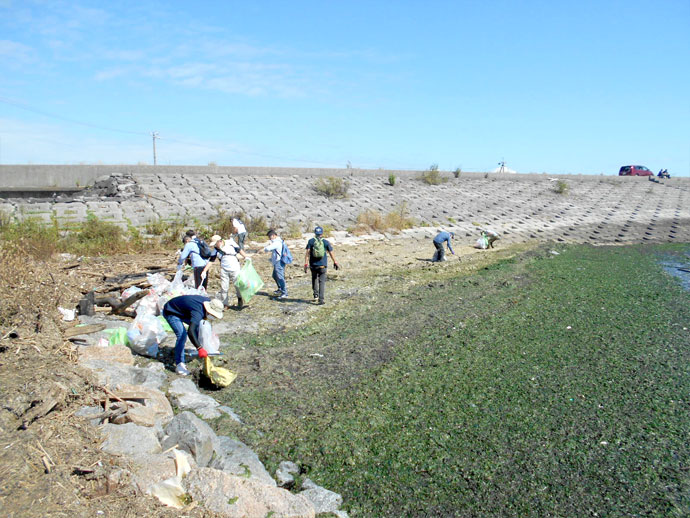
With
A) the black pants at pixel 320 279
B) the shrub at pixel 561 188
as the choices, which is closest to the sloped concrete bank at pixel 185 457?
the black pants at pixel 320 279

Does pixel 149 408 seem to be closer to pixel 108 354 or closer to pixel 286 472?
pixel 286 472

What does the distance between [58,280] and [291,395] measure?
17.6ft

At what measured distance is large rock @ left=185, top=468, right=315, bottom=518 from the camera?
3.89 m

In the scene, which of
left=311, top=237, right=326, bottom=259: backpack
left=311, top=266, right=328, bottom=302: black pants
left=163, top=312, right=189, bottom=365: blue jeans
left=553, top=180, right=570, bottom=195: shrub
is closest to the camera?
left=163, top=312, right=189, bottom=365: blue jeans

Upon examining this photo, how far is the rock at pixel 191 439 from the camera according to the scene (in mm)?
4574

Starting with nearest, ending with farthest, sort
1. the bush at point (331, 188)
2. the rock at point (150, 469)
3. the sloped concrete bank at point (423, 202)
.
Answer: the rock at point (150, 469) < the sloped concrete bank at point (423, 202) < the bush at point (331, 188)

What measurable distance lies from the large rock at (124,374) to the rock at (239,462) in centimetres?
151

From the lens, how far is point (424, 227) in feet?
72.5

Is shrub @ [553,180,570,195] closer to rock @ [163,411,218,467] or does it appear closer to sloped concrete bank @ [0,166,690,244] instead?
sloped concrete bank @ [0,166,690,244]

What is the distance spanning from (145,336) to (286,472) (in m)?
3.51

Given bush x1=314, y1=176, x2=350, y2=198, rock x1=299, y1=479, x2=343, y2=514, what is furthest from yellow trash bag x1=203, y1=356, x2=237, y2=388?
bush x1=314, y1=176, x2=350, y2=198

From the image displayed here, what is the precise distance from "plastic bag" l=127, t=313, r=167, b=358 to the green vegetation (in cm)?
120

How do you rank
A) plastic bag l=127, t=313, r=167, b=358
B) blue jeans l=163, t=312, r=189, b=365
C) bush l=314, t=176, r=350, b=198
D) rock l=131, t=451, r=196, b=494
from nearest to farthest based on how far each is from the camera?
rock l=131, t=451, r=196, b=494, blue jeans l=163, t=312, r=189, b=365, plastic bag l=127, t=313, r=167, b=358, bush l=314, t=176, r=350, b=198

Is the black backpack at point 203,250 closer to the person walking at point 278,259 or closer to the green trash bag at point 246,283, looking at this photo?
the green trash bag at point 246,283
